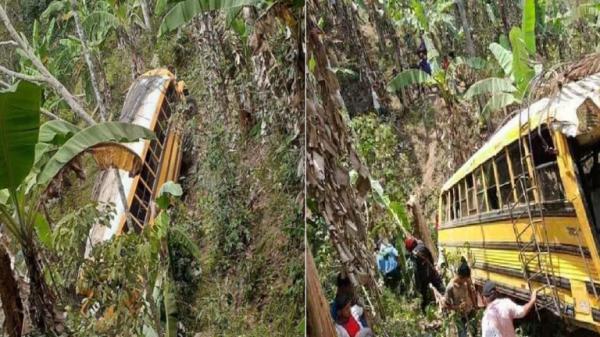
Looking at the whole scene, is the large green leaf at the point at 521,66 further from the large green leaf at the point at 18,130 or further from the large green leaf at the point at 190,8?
the large green leaf at the point at 18,130

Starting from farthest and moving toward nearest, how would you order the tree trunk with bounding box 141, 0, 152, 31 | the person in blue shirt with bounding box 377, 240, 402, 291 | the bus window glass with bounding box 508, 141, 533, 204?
the tree trunk with bounding box 141, 0, 152, 31, the person in blue shirt with bounding box 377, 240, 402, 291, the bus window glass with bounding box 508, 141, 533, 204

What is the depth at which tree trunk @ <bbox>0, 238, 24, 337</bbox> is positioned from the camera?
4.62 ft

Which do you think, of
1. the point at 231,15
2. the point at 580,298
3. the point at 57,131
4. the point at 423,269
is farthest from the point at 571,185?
the point at 57,131

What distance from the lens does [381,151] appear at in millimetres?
1240

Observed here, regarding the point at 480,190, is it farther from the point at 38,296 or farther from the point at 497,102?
the point at 38,296

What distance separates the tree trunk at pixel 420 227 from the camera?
3.97ft

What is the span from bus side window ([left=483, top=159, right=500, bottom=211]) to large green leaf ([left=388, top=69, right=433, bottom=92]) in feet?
0.69

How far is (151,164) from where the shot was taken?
127 cm

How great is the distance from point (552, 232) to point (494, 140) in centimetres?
22

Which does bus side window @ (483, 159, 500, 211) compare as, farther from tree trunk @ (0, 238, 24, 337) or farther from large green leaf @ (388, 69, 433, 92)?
tree trunk @ (0, 238, 24, 337)

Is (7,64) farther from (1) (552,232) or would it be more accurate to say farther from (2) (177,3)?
(1) (552,232)

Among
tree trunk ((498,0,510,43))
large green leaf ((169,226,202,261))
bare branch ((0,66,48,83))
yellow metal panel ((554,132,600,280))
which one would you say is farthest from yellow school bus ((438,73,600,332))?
bare branch ((0,66,48,83))

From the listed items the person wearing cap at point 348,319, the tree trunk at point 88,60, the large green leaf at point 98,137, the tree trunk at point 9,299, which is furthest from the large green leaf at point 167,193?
the tree trunk at point 9,299

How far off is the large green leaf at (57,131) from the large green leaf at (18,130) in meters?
0.04
